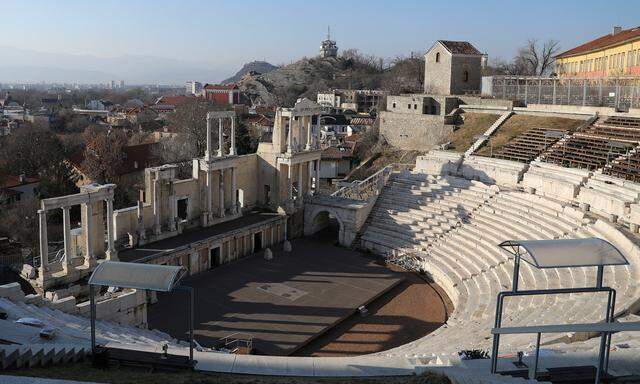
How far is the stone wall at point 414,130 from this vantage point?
44.7 m

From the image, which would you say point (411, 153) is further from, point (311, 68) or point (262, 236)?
point (311, 68)

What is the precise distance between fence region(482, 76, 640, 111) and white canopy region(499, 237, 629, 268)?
28.6 metres

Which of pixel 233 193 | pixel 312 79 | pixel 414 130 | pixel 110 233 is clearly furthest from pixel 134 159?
pixel 312 79

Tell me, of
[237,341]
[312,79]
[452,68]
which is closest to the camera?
[237,341]

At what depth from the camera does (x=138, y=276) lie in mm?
12273

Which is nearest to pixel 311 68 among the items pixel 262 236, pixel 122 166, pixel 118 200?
pixel 122 166

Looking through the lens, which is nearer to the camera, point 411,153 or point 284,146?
point 284,146

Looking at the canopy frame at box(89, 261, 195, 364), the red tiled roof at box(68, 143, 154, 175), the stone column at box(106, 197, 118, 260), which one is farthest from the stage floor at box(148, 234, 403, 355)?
the red tiled roof at box(68, 143, 154, 175)

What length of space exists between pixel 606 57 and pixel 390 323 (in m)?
37.5

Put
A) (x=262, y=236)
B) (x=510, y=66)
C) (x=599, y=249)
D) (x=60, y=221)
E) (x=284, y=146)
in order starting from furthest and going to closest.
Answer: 1. (x=510, y=66)
2. (x=60, y=221)
3. (x=284, y=146)
4. (x=262, y=236)
5. (x=599, y=249)

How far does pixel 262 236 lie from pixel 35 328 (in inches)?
659

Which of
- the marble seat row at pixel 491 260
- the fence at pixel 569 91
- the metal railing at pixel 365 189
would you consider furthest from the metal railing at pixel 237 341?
the fence at pixel 569 91

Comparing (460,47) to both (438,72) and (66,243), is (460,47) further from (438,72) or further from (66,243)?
(66,243)

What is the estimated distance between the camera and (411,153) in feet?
150
